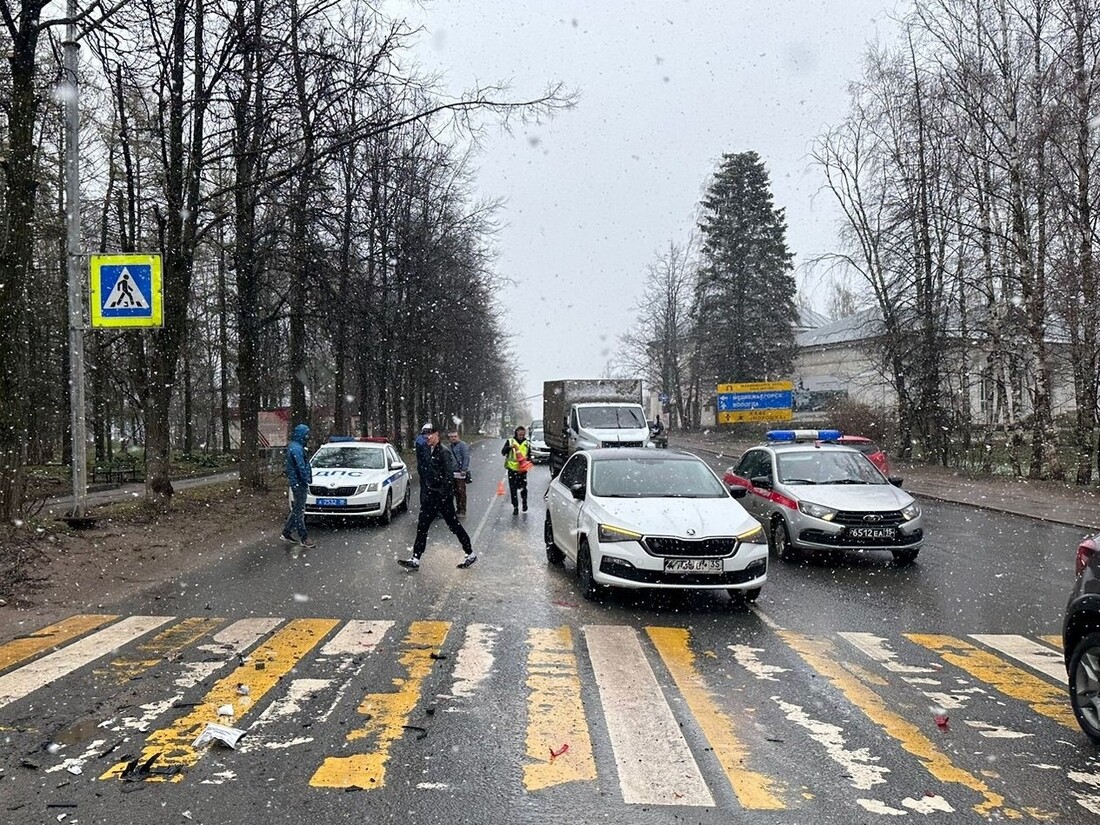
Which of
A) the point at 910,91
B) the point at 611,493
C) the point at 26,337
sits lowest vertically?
the point at 611,493

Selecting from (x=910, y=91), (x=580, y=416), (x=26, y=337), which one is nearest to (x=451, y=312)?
(x=580, y=416)

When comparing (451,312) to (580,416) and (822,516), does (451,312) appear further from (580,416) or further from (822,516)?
(822,516)

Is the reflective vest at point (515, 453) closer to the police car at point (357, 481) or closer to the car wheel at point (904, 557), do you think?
the police car at point (357, 481)

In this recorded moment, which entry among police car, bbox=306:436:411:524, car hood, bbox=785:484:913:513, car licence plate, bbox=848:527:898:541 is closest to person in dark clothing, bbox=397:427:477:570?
police car, bbox=306:436:411:524

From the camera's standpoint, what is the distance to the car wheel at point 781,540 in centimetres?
1130

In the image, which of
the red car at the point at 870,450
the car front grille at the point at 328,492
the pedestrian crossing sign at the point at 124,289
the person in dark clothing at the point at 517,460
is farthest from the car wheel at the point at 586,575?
the red car at the point at 870,450

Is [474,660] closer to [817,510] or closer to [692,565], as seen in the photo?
Answer: [692,565]

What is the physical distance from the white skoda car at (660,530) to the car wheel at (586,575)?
0.03ft

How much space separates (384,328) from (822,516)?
18.6 meters

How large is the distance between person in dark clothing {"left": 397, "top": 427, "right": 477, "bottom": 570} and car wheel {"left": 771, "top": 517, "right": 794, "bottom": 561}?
13.6ft

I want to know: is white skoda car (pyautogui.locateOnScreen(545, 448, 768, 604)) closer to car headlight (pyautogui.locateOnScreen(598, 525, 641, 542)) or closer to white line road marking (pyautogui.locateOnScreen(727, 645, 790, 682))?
car headlight (pyautogui.locateOnScreen(598, 525, 641, 542))

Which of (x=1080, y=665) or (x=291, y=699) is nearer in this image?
(x=1080, y=665)

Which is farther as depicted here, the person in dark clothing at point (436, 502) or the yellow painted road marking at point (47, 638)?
the person in dark clothing at point (436, 502)

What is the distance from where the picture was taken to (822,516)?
35.4ft
